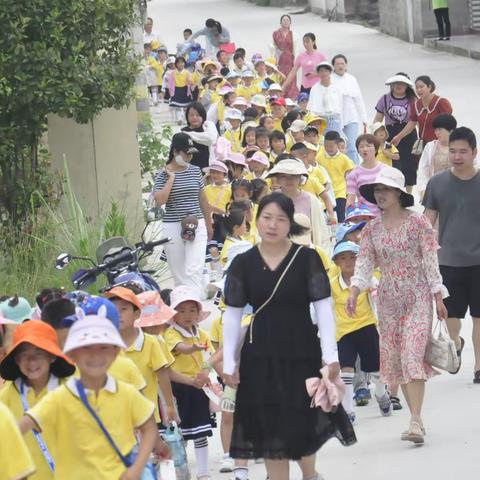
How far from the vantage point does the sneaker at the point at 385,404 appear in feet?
34.5

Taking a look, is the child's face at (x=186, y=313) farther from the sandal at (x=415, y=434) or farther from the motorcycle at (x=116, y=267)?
the sandal at (x=415, y=434)

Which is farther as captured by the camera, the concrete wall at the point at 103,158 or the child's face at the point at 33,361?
the concrete wall at the point at 103,158

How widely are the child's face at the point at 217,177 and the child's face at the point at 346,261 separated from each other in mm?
5397

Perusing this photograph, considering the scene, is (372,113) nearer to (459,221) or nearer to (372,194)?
(459,221)

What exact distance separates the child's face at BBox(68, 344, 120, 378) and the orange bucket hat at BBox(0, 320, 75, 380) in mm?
291

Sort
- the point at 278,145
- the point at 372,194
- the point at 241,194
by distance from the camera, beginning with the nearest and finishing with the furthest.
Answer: the point at 372,194
the point at 241,194
the point at 278,145

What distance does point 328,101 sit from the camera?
2103 cm

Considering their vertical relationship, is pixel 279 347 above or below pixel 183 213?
above

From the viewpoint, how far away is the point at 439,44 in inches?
1540

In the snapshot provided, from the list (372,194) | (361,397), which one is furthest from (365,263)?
(361,397)

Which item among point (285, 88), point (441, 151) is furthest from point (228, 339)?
point (285, 88)

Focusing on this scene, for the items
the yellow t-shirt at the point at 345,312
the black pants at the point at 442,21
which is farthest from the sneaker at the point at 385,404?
the black pants at the point at 442,21

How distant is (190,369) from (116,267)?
1.07 m

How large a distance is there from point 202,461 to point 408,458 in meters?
1.23
